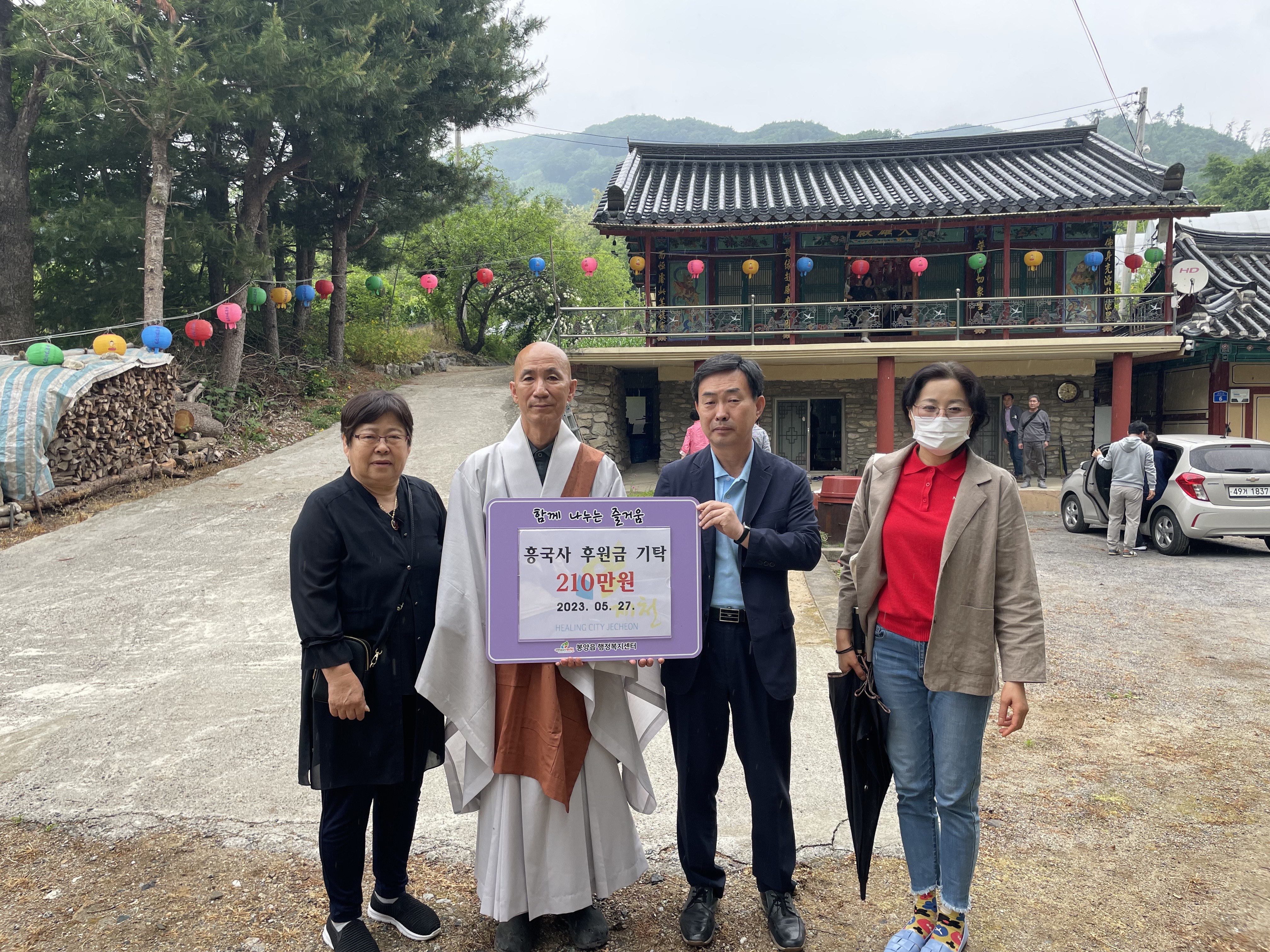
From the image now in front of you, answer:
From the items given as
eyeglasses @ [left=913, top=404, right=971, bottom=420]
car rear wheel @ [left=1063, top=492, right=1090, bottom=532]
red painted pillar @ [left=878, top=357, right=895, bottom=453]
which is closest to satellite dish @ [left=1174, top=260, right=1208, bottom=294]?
red painted pillar @ [left=878, top=357, right=895, bottom=453]

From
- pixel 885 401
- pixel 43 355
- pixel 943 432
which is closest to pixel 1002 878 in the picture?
pixel 943 432

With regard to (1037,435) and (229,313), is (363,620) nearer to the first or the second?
(229,313)

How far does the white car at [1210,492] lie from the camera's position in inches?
332

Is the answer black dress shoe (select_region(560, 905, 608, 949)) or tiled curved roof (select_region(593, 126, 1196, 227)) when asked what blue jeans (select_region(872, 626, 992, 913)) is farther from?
tiled curved roof (select_region(593, 126, 1196, 227))

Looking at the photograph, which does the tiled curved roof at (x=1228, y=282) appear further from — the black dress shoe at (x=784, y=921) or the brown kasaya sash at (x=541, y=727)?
the brown kasaya sash at (x=541, y=727)

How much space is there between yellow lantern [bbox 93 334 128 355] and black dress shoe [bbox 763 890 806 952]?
11312 mm

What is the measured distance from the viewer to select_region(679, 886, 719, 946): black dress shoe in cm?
249

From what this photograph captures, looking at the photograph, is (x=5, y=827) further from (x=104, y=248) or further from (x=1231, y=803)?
(x=104, y=248)

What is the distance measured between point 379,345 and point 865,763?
18.7 metres

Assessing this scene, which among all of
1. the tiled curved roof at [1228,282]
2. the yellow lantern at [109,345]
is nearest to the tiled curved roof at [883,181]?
the tiled curved roof at [1228,282]

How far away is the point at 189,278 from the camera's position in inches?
601

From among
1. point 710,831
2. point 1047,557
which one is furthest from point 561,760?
point 1047,557

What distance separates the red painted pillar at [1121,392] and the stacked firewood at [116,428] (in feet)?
50.5

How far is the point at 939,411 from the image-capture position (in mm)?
2422
